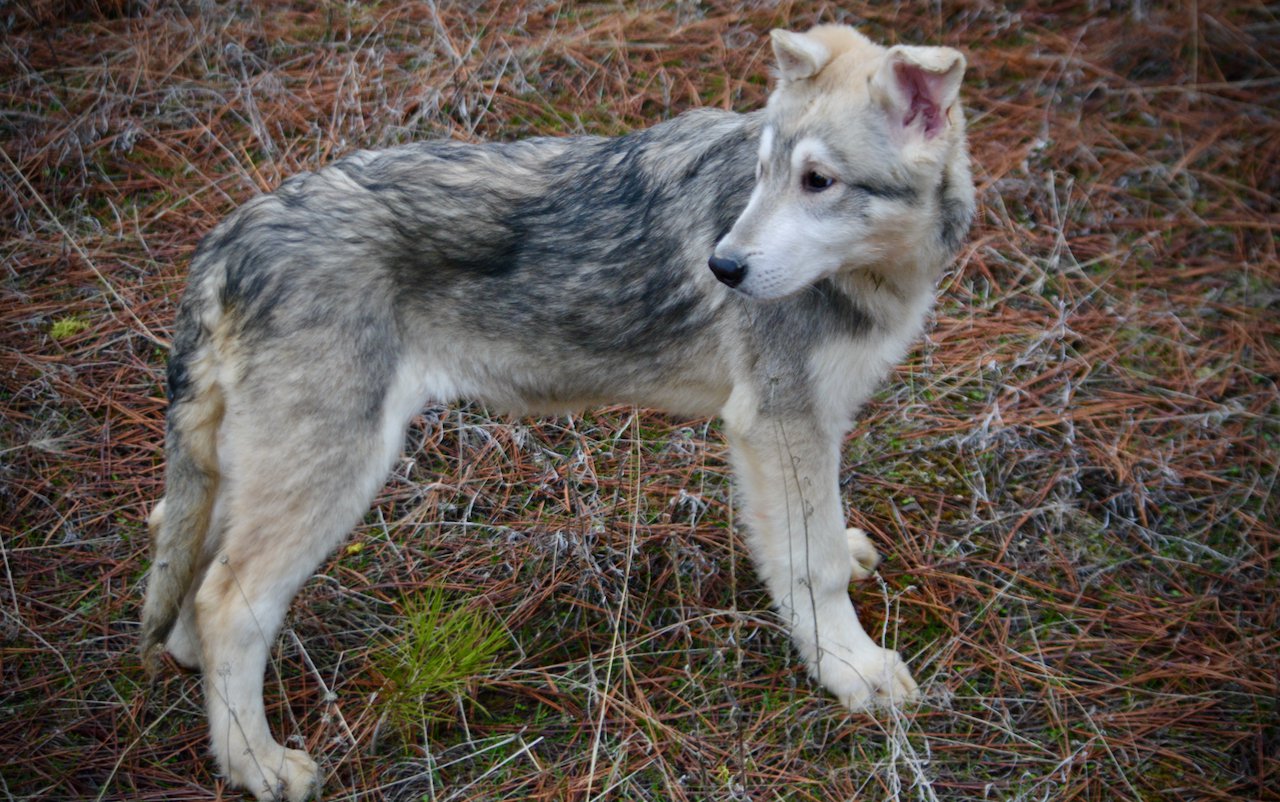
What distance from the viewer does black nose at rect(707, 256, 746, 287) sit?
298 cm

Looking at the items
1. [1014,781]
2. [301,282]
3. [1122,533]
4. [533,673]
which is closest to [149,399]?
[301,282]

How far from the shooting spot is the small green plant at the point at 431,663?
3467 millimetres

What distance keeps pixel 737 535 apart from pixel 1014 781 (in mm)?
1342

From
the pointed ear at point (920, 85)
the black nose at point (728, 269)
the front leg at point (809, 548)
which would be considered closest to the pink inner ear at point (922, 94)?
the pointed ear at point (920, 85)

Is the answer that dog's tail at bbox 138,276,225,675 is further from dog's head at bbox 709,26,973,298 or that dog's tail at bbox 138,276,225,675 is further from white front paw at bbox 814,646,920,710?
white front paw at bbox 814,646,920,710

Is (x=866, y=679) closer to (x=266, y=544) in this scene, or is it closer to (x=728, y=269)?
(x=728, y=269)

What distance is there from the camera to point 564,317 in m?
3.50

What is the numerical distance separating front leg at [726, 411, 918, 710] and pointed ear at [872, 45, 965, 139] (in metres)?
0.98

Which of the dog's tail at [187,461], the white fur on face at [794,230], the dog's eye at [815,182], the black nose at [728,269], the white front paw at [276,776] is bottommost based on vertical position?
the white front paw at [276,776]

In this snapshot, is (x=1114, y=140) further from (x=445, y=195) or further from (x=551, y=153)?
(x=445, y=195)

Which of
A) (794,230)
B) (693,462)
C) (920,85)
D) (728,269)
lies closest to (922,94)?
(920,85)

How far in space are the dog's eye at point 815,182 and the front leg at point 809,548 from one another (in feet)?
2.48

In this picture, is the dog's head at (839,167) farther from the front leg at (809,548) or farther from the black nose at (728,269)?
the front leg at (809,548)

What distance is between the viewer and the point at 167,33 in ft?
20.0
